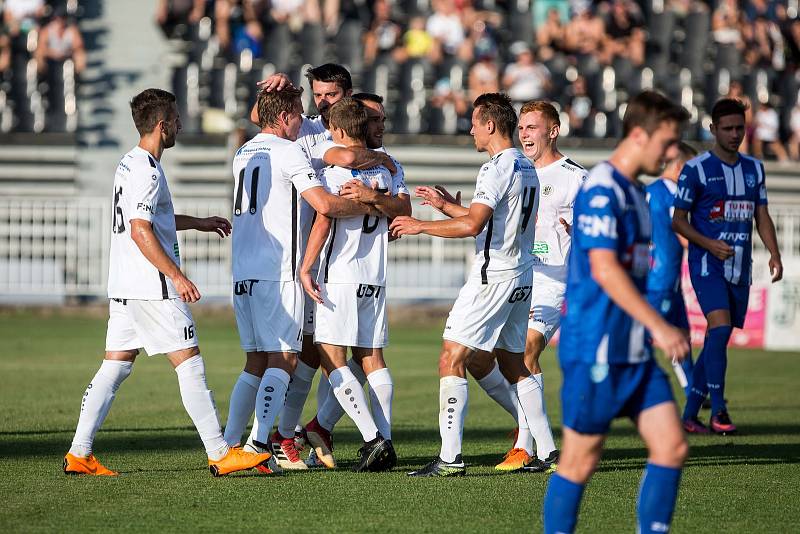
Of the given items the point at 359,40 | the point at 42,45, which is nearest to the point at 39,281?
the point at 42,45

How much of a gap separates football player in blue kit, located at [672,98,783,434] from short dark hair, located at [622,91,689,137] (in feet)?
14.8

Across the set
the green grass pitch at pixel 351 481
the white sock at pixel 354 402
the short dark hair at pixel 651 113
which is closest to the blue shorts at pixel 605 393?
the short dark hair at pixel 651 113

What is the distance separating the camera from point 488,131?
301 inches

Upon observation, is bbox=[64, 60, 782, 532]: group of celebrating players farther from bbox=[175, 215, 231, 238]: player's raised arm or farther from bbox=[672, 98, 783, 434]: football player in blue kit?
bbox=[672, 98, 783, 434]: football player in blue kit

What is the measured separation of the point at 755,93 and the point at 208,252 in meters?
10.8

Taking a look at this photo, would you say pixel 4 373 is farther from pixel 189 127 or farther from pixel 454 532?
pixel 189 127

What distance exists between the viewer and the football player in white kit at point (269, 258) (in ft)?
25.0

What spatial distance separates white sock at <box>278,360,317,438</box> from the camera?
27.1 feet

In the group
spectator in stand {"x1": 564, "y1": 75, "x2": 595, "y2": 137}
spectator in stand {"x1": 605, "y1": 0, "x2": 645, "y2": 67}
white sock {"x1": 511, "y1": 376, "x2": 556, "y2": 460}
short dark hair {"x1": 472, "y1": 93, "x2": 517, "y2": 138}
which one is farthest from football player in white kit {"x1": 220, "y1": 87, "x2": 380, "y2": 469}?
spectator in stand {"x1": 605, "y1": 0, "x2": 645, "y2": 67}

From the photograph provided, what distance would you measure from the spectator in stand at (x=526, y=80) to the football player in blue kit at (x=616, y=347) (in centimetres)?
1714

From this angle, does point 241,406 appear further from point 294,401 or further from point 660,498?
point 660,498

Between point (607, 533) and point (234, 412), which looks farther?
point (234, 412)

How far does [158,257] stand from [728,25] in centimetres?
1999

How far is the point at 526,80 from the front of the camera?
22250 mm
